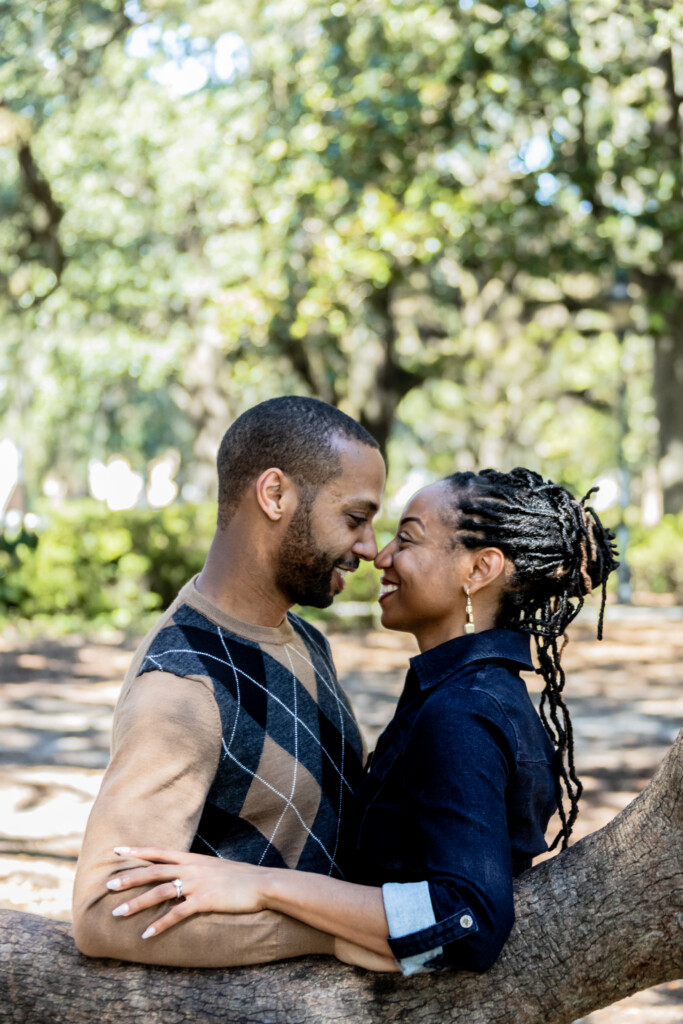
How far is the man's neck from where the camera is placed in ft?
8.53

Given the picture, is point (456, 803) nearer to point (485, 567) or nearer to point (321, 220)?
point (485, 567)

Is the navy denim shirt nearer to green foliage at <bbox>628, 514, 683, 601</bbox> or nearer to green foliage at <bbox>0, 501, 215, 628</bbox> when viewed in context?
green foliage at <bbox>0, 501, 215, 628</bbox>

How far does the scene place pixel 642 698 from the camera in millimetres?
10531

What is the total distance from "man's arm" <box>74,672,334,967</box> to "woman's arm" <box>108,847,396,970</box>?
0.02 metres

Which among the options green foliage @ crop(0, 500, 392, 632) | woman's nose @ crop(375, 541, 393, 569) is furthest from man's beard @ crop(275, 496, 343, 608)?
green foliage @ crop(0, 500, 392, 632)

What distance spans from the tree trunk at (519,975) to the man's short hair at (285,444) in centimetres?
106

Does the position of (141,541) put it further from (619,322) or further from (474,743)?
(474,743)

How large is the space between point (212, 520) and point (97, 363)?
12539 millimetres

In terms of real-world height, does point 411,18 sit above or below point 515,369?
above

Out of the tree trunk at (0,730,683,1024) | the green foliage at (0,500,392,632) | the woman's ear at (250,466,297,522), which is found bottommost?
the green foliage at (0,500,392,632)

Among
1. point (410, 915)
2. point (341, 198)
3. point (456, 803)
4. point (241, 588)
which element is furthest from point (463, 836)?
point (341, 198)

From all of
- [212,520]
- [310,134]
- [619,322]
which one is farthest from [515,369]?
[310,134]

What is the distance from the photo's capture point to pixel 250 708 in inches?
93.7

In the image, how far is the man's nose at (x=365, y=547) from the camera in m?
2.67
